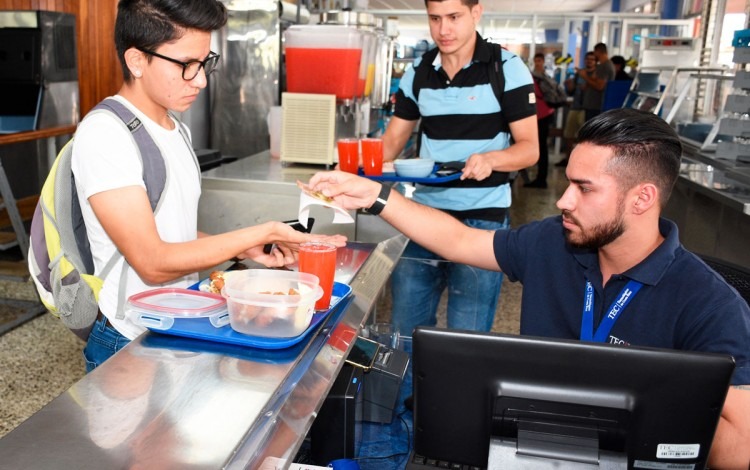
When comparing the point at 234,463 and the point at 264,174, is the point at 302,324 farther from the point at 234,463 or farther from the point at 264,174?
the point at 264,174

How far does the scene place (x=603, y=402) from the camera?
40.6 inches

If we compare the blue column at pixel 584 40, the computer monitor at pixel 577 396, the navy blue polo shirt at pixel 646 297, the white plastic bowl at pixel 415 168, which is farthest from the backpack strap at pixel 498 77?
the blue column at pixel 584 40

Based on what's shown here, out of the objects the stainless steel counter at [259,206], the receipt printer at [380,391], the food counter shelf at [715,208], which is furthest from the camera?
the food counter shelf at [715,208]

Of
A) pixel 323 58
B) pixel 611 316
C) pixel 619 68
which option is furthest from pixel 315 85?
pixel 619 68

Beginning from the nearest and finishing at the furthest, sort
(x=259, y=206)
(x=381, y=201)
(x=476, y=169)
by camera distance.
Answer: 1. (x=381, y=201)
2. (x=476, y=169)
3. (x=259, y=206)

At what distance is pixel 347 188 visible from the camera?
6.77 feet

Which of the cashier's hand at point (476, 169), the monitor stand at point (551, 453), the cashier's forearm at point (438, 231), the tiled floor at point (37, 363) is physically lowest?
the tiled floor at point (37, 363)

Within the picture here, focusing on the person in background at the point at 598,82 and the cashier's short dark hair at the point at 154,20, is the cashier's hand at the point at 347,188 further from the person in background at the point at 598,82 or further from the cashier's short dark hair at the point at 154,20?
the person in background at the point at 598,82

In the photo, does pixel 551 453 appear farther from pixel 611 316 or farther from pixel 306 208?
pixel 306 208

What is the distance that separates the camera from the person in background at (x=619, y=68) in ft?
37.4

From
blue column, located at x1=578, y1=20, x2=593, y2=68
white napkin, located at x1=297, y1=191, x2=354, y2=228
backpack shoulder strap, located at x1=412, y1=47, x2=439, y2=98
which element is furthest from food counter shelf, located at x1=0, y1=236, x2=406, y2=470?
blue column, located at x1=578, y1=20, x2=593, y2=68

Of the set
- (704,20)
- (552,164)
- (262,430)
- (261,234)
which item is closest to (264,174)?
(261,234)

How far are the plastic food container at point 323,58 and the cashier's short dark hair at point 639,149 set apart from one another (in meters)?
2.16

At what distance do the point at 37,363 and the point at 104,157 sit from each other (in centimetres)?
251
